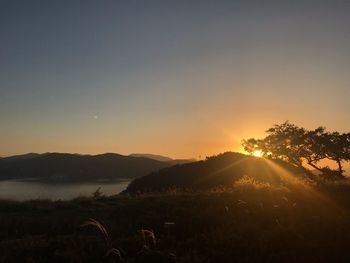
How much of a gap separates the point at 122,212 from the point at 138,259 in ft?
22.9

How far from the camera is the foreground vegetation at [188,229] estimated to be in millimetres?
9789

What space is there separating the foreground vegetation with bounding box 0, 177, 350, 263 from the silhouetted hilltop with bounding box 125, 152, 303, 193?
2828 cm

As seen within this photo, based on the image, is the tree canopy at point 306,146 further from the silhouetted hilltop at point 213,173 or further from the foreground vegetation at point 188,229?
the foreground vegetation at point 188,229

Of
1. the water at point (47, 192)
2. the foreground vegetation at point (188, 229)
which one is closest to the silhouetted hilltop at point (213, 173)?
the water at point (47, 192)

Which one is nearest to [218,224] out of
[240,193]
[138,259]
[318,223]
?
[318,223]

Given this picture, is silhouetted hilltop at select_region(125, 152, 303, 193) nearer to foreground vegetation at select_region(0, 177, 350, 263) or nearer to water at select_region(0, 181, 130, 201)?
water at select_region(0, 181, 130, 201)

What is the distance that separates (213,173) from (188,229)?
3999 cm

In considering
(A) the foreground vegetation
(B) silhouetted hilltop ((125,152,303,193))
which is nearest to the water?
(A) the foreground vegetation

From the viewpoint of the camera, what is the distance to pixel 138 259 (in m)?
9.59

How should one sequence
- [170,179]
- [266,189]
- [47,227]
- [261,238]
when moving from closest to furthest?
1. [261,238]
2. [47,227]
3. [266,189]
4. [170,179]

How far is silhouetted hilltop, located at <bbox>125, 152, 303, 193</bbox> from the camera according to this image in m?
48.7

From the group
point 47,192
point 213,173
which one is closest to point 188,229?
point 213,173

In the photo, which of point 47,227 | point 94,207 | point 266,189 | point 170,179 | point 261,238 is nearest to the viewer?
point 261,238

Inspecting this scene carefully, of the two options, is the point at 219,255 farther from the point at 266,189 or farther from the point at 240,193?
the point at 266,189
